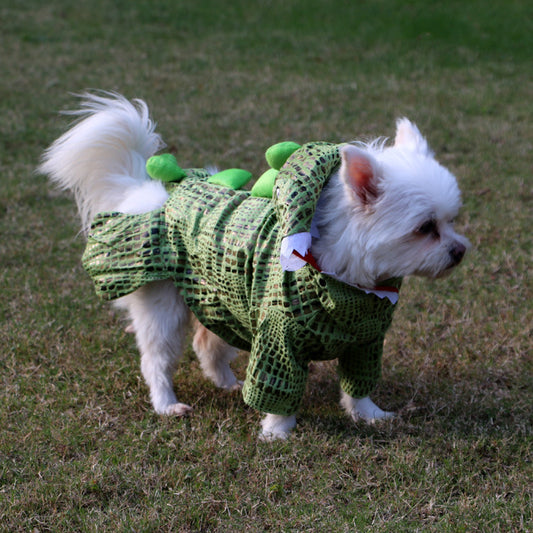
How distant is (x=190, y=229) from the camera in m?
2.93

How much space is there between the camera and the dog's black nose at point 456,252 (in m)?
2.58

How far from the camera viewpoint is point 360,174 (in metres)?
2.45

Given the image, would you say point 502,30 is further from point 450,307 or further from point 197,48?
point 450,307

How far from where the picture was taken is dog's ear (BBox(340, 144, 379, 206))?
2.40 metres

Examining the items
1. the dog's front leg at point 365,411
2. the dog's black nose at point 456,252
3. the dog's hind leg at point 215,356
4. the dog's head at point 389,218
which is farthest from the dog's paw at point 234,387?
the dog's black nose at point 456,252

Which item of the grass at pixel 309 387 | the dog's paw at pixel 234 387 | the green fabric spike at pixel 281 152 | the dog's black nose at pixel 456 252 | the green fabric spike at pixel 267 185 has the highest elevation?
the green fabric spike at pixel 281 152

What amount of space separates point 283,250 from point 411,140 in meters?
0.81

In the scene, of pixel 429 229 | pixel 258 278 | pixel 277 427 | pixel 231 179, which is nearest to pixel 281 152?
pixel 231 179

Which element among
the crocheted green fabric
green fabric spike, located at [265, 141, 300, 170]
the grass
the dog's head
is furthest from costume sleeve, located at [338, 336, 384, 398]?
green fabric spike, located at [265, 141, 300, 170]

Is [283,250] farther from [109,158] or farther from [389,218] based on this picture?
[109,158]

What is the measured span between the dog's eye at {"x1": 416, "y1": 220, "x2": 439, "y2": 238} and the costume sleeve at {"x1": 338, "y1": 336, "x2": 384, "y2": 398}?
591mm

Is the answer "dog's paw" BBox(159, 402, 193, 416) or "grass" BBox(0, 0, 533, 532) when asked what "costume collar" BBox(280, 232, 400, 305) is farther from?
"dog's paw" BBox(159, 402, 193, 416)

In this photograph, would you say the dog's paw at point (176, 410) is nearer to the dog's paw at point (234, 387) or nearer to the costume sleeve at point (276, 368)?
the dog's paw at point (234, 387)

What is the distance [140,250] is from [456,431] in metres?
1.61
